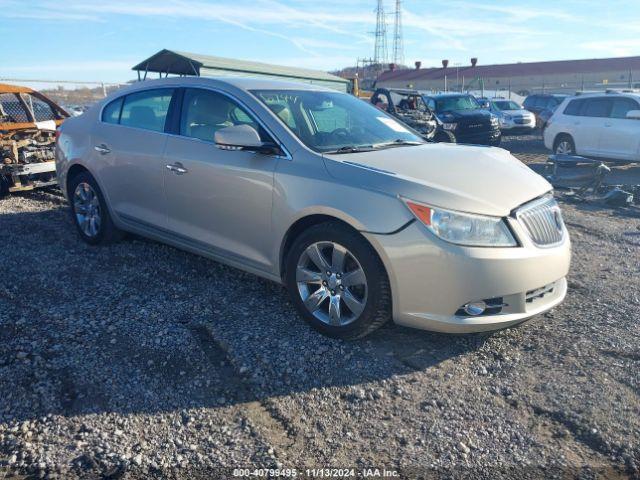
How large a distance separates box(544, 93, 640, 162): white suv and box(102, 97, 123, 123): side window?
10.1 m

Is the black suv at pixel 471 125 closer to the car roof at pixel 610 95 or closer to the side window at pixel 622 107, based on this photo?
the car roof at pixel 610 95

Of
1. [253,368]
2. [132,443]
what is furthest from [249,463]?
[253,368]

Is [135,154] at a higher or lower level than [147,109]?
lower

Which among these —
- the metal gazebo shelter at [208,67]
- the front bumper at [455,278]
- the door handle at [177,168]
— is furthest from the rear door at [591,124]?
the door handle at [177,168]

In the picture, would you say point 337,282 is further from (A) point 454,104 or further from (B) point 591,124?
(A) point 454,104

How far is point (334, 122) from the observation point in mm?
4406

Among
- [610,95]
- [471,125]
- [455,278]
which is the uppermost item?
[610,95]

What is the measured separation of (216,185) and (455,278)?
1975 mm

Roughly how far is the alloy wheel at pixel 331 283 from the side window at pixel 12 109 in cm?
765

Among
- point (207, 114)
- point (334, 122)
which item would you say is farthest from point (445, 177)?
point (207, 114)

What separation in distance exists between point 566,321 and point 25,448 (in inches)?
138

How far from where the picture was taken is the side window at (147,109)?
4.80 meters

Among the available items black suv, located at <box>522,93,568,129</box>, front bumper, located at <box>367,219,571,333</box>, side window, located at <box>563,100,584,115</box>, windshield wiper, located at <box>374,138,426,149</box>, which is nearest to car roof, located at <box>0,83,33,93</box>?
windshield wiper, located at <box>374,138,426,149</box>

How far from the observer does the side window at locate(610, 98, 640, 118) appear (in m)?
11.7
